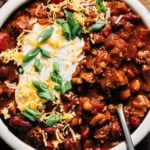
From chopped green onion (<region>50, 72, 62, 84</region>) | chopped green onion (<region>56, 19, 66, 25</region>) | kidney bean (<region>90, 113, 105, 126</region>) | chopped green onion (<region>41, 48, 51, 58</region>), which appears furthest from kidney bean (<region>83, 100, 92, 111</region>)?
chopped green onion (<region>56, 19, 66, 25</region>)

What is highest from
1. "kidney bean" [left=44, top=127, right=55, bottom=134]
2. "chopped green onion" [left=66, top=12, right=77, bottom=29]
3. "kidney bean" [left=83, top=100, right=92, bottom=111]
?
"chopped green onion" [left=66, top=12, right=77, bottom=29]

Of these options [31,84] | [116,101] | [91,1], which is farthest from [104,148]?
[91,1]

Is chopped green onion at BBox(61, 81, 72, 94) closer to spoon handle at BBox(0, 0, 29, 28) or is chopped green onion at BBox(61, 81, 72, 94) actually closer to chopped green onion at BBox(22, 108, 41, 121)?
chopped green onion at BBox(22, 108, 41, 121)

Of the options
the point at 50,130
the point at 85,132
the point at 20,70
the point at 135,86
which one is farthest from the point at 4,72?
the point at 135,86

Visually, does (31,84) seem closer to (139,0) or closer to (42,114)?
(42,114)

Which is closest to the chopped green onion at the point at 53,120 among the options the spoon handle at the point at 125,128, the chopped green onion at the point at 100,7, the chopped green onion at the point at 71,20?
the spoon handle at the point at 125,128
